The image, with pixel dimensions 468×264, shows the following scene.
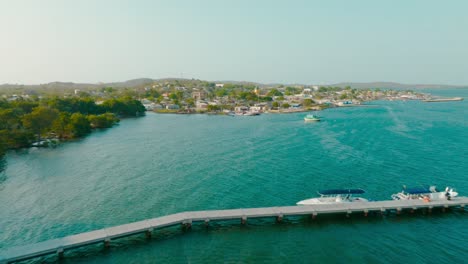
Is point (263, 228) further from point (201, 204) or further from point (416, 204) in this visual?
point (416, 204)

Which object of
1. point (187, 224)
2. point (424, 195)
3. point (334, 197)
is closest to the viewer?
point (187, 224)

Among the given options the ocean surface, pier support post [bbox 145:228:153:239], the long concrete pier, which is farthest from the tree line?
pier support post [bbox 145:228:153:239]

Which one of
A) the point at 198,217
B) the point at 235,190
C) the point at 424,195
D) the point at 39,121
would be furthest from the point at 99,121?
the point at 424,195

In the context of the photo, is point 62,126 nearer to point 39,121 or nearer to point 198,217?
point 39,121

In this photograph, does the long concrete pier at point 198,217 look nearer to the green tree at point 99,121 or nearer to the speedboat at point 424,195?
the speedboat at point 424,195

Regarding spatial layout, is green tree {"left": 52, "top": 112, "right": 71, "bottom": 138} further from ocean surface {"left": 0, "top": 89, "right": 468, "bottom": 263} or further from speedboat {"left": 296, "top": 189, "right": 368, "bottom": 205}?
speedboat {"left": 296, "top": 189, "right": 368, "bottom": 205}

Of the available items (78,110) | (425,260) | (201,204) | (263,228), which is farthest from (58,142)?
(425,260)
